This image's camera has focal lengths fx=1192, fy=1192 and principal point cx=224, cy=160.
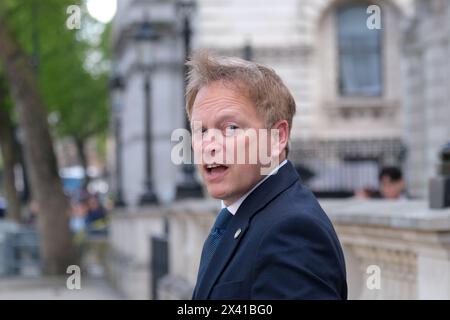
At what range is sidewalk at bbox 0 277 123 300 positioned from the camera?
1906 centimetres

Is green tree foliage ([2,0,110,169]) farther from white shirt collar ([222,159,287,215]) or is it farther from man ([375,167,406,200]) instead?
white shirt collar ([222,159,287,215])

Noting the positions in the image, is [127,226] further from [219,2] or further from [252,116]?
[252,116]

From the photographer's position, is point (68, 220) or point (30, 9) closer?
point (68, 220)

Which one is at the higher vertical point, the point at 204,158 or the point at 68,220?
the point at 204,158

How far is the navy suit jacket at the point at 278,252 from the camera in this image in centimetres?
→ 287

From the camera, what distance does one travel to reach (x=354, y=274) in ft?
24.3

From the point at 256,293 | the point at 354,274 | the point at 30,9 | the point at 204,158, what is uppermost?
the point at 30,9

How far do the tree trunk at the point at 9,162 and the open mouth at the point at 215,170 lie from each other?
35773mm

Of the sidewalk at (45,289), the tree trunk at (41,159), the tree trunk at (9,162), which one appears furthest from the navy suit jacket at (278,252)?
the tree trunk at (9,162)

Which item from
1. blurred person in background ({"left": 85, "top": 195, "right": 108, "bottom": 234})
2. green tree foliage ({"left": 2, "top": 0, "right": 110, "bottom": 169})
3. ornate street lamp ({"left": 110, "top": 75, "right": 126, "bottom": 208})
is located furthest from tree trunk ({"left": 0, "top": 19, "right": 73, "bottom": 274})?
blurred person in background ({"left": 85, "top": 195, "right": 108, "bottom": 234})

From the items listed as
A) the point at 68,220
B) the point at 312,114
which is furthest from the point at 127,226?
the point at 312,114

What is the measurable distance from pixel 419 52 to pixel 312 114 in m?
11.6

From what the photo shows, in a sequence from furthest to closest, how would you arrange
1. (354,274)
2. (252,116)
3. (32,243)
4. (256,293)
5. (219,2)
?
(219,2), (32,243), (354,274), (252,116), (256,293)

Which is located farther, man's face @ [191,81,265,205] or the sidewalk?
the sidewalk
